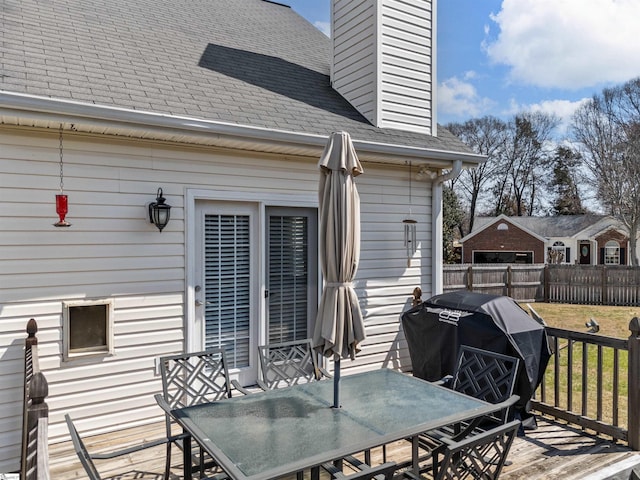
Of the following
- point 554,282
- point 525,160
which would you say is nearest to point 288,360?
point 554,282

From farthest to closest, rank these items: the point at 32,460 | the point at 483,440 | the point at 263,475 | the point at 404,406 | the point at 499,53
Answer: the point at 499,53 → the point at 404,406 → the point at 483,440 → the point at 263,475 → the point at 32,460

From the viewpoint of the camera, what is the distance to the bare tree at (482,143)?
111ft

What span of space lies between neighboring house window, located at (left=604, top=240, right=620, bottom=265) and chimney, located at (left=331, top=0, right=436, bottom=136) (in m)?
24.7

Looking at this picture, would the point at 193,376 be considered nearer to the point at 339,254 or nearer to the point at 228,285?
the point at 228,285

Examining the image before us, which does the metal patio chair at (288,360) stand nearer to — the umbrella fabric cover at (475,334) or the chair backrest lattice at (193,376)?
the chair backrest lattice at (193,376)

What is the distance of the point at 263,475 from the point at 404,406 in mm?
1178

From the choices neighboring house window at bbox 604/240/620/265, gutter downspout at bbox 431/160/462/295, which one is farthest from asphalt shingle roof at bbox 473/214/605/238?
gutter downspout at bbox 431/160/462/295

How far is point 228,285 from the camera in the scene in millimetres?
4715

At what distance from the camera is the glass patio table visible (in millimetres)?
2170

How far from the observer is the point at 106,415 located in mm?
4027

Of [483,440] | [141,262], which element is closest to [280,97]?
[141,262]

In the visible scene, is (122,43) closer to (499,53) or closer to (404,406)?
(404,406)

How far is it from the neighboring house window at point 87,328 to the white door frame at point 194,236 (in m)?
0.70

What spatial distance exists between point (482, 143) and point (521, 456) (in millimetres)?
34120
